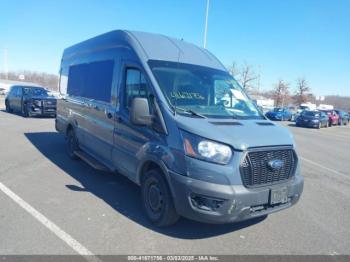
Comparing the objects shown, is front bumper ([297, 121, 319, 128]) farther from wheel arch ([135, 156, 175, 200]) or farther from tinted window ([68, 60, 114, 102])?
wheel arch ([135, 156, 175, 200])

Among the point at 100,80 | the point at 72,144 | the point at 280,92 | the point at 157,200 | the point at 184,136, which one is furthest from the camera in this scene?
the point at 280,92

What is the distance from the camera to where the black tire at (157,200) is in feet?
13.4

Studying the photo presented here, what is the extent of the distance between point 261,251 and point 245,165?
1.06m

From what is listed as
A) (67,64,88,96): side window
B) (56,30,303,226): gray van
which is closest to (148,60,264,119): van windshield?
(56,30,303,226): gray van

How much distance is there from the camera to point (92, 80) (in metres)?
6.55

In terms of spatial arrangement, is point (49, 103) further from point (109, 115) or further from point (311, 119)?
point (311, 119)

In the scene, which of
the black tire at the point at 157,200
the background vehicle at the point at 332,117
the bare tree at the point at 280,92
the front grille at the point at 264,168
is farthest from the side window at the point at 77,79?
the bare tree at the point at 280,92

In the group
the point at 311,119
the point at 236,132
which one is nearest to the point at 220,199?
the point at 236,132

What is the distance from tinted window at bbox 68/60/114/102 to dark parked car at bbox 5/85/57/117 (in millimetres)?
10599

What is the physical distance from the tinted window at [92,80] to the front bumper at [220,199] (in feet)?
8.42

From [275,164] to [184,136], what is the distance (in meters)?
1.18

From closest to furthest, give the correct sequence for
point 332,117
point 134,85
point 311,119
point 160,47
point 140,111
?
point 140,111, point 134,85, point 160,47, point 311,119, point 332,117

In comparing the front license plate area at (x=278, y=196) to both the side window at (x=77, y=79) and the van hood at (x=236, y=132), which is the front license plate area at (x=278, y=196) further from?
the side window at (x=77, y=79)

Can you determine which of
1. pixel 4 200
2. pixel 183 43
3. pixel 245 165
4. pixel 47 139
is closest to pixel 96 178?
pixel 4 200
